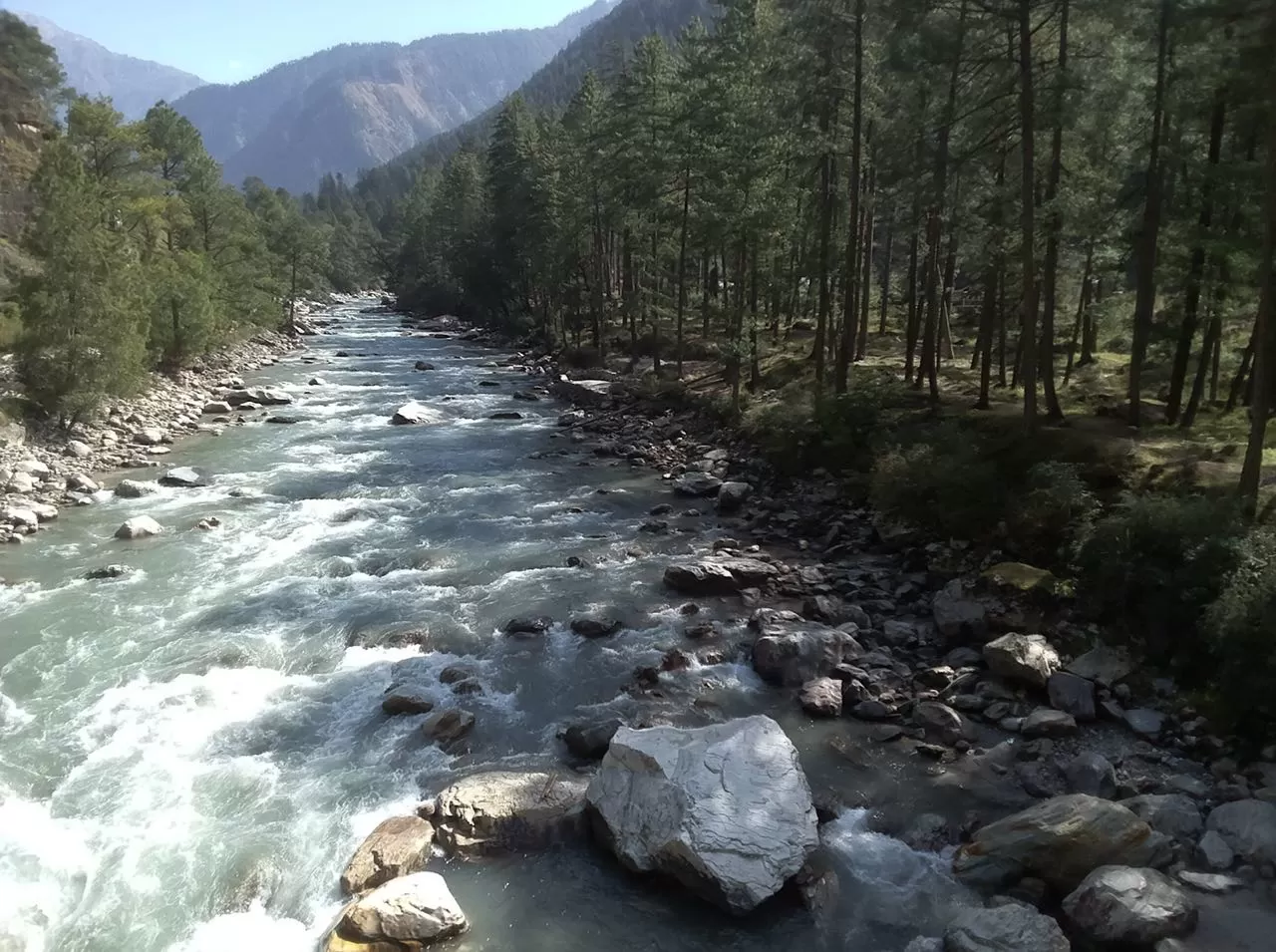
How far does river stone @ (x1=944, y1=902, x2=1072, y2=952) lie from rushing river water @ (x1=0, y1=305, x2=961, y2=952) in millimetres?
680

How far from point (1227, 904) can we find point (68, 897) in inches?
520

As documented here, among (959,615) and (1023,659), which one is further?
(959,615)

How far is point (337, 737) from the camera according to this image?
13.7 m

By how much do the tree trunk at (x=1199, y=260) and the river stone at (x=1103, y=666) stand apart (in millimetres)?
8394

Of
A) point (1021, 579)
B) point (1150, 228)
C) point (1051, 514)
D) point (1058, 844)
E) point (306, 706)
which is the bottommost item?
point (306, 706)

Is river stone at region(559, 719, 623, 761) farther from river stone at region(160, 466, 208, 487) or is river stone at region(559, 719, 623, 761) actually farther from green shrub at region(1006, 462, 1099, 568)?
river stone at region(160, 466, 208, 487)

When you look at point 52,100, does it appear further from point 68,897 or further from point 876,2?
point 68,897

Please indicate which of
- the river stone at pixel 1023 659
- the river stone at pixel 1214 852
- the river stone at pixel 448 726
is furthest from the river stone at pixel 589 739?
the river stone at pixel 1214 852

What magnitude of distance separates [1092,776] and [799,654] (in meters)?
5.02

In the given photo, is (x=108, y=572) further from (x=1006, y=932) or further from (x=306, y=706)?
(x=1006, y=932)

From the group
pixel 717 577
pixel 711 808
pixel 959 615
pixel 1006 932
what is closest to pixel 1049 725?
pixel 959 615

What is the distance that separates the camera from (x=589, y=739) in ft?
43.7

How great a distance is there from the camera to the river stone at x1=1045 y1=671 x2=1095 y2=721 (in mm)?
13516

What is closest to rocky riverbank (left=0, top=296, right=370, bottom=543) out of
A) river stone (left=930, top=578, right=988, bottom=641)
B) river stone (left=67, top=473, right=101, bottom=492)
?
river stone (left=67, top=473, right=101, bottom=492)
